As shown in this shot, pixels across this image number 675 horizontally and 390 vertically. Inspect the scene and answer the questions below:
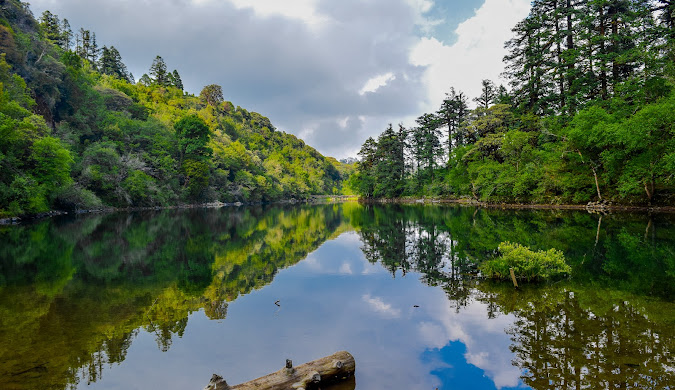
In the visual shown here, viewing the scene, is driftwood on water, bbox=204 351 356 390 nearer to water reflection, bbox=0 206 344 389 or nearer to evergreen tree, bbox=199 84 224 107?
water reflection, bbox=0 206 344 389

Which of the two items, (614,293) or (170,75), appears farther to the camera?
(170,75)

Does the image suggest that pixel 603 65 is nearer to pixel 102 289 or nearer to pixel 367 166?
pixel 102 289

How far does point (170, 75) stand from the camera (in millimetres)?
102625

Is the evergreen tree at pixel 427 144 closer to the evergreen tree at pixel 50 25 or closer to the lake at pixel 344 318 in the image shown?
the lake at pixel 344 318

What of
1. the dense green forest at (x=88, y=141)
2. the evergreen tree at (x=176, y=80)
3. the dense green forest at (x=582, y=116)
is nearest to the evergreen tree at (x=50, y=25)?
the dense green forest at (x=88, y=141)

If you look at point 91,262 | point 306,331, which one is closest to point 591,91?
point 306,331

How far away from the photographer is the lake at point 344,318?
212 inches

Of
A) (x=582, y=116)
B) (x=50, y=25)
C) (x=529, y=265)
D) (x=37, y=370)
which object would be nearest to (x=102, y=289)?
(x=37, y=370)

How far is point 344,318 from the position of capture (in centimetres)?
812

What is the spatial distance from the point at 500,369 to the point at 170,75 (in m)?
117

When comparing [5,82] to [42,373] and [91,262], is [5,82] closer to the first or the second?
[91,262]

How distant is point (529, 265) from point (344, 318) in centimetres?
563

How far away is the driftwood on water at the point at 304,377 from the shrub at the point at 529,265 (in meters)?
6.92

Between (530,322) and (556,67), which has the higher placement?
(556,67)
